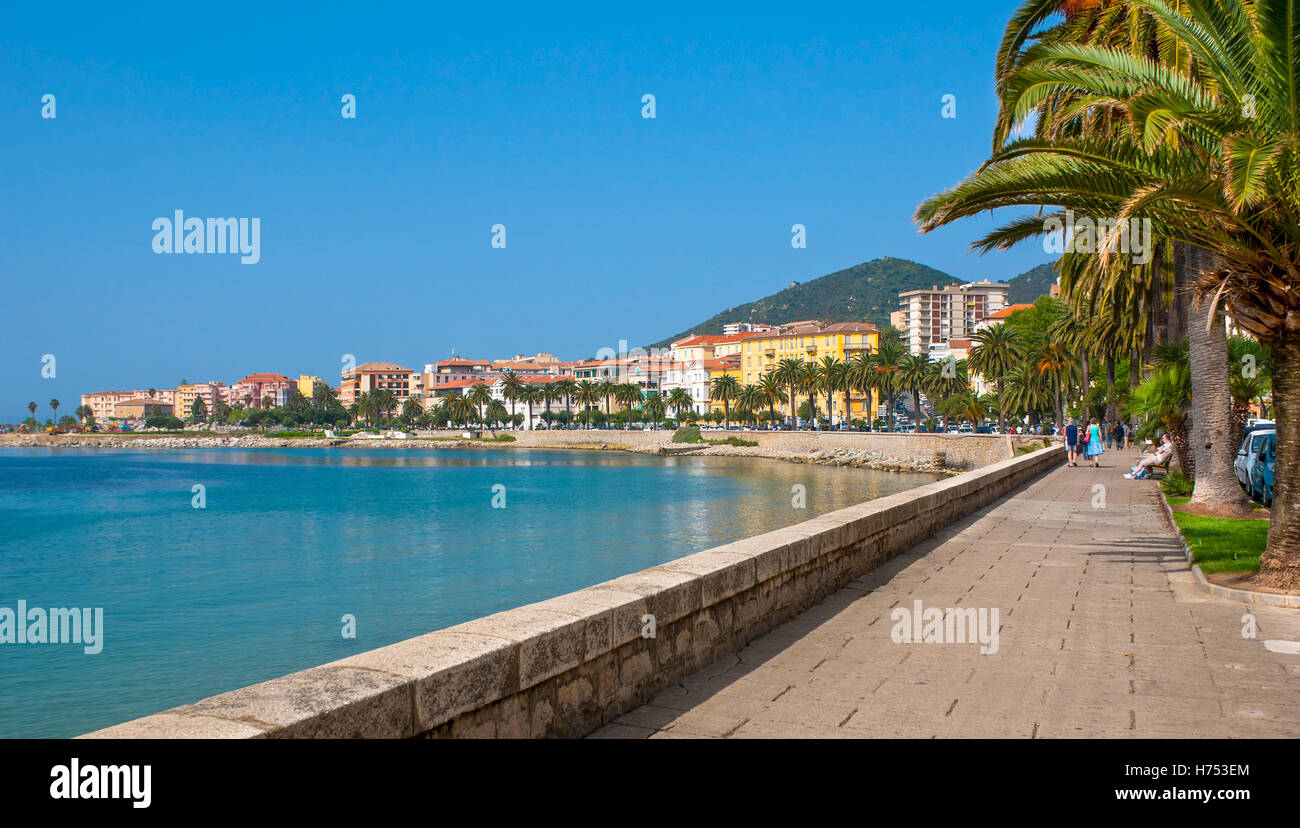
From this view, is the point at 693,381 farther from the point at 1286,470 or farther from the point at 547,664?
the point at 547,664

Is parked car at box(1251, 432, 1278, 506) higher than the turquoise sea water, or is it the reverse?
parked car at box(1251, 432, 1278, 506)

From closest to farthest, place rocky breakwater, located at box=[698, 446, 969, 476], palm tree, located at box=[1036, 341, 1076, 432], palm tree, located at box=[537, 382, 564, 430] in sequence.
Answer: palm tree, located at box=[1036, 341, 1076, 432] < rocky breakwater, located at box=[698, 446, 969, 476] < palm tree, located at box=[537, 382, 564, 430]

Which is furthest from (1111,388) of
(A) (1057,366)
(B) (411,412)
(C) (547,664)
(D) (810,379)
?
(B) (411,412)

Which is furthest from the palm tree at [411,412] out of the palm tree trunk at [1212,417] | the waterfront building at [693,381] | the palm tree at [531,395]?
the palm tree trunk at [1212,417]

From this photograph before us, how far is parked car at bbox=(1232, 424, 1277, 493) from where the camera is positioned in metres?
17.5

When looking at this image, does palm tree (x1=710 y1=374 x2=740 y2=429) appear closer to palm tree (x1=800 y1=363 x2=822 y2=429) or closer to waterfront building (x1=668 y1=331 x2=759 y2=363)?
palm tree (x1=800 y1=363 x2=822 y2=429)

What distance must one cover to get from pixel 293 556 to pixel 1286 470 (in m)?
30.5

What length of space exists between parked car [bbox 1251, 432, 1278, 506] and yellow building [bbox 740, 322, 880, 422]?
408 feet

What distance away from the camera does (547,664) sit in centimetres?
418

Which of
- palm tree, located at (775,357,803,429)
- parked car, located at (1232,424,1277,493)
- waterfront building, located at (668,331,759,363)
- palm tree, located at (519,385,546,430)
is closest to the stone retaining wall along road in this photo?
parked car, located at (1232,424,1277,493)

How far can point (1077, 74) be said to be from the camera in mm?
9164

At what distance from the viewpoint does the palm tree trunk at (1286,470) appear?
323 inches
